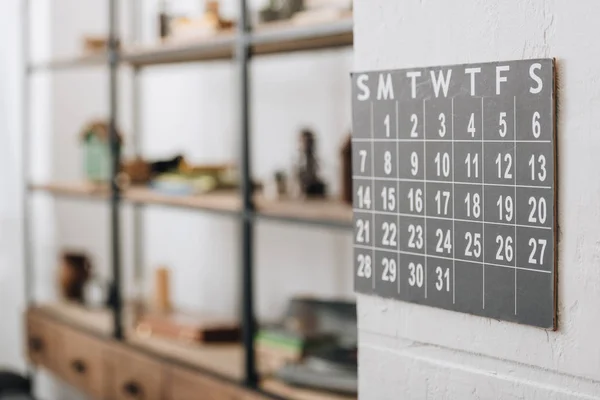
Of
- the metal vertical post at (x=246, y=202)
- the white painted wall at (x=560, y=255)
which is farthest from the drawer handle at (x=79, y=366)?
the white painted wall at (x=560, y=255)

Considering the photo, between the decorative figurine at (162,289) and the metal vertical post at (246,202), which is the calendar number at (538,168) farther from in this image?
the decorative figurine at (162,289)

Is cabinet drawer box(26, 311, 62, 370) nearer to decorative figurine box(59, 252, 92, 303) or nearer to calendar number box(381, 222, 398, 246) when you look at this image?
decorative figurine box(59, 252, 92, 303)

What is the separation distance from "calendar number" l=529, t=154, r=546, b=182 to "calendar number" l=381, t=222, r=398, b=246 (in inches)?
12.4

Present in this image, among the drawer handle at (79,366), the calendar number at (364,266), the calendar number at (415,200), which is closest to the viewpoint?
the calendar number at (415,200)

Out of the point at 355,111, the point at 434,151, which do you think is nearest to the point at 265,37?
the point at 355,111

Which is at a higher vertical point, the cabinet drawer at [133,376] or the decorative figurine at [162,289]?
the decorative figurine at [162,289]

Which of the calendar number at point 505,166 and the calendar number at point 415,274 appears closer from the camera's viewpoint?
the calendar number at point 505,166

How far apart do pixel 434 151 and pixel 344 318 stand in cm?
121

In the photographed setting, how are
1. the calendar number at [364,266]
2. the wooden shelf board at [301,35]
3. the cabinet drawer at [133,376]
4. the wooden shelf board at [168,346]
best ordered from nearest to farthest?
1. the calendar number at [364,266]
2. the wooden shelf board at [301,35]
3. the wooden shelf board at [168,346]
4. the cabinet drawer at [133,376]

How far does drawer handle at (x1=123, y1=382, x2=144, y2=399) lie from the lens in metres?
2.98

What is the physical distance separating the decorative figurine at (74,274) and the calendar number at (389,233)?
7.61 ft

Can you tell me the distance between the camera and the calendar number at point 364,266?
1.66m

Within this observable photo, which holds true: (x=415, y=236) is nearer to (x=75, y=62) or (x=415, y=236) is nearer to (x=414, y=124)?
(x=414, y=124)

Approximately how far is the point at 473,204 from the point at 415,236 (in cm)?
15
